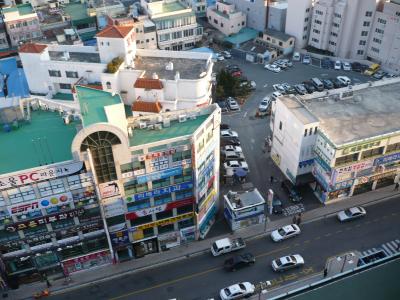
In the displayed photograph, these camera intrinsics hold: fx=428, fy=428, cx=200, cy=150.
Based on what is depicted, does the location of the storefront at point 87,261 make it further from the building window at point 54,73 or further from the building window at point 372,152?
the building window at point 372,152

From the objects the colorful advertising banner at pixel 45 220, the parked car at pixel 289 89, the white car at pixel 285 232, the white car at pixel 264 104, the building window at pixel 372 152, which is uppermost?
the colorful advertising banner at pixel 45 220

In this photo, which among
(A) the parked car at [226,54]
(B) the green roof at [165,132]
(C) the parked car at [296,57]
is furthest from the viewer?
(A) the parked car at [226,54]

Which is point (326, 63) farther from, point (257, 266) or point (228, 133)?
point (257, 266)

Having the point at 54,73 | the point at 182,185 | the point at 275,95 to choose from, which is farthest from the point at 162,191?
the point at 275,95

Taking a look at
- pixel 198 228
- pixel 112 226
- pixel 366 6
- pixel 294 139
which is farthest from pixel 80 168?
pixel 366 6

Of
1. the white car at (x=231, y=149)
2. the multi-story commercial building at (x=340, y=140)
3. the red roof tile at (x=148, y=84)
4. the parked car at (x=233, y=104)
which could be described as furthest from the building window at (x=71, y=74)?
the multi-story commercial building at (x=340, y=140)

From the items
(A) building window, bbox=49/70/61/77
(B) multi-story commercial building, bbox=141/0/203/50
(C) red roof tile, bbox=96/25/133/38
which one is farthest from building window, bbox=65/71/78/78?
(B) multi-story commercial building, bbox=141/0/203/50

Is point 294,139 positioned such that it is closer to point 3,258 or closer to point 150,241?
point 150,241
